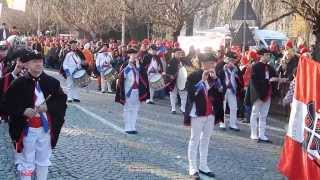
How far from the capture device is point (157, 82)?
16.8 meters

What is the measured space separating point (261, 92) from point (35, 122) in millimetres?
6372

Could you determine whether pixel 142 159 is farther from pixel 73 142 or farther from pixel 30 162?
pixel 30 162

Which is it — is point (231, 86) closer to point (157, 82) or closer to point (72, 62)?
point (157, 82)

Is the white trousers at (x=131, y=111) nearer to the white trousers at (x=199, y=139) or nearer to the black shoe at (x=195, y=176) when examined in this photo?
the white trousers at (x=199, y=139)

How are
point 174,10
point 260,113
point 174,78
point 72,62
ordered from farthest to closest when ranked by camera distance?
point 174,10 < point 72,62 < point 174,78 < point 260,113

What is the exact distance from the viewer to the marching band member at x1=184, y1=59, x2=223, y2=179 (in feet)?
28.5

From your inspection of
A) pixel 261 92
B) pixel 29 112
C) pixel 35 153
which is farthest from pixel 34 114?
pixel 261 92

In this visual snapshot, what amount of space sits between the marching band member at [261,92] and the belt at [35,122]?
6.25 meters

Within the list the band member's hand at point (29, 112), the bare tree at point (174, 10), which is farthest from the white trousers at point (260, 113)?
the bare tree at point (174, 10)

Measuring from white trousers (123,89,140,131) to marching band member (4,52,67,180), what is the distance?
559 centimetres

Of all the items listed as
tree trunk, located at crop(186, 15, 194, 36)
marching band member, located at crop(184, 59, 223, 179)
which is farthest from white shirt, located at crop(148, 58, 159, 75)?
tree trunk, located at crop(186, 15, 194, 36)

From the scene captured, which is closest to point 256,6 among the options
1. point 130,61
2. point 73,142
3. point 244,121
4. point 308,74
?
point 244,121

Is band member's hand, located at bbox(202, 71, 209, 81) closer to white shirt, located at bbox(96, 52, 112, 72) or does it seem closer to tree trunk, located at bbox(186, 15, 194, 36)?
white shirt, located at bbox(96, 52, 112, 72)

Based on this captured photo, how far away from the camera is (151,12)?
28.3 meters
